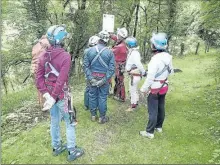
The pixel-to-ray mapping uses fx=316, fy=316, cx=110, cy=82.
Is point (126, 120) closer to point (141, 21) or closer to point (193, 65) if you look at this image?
point (193, 65)

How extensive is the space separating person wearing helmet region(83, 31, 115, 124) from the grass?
70cm

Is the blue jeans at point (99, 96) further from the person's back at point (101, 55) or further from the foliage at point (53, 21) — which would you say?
the foliage at point (53, 21)

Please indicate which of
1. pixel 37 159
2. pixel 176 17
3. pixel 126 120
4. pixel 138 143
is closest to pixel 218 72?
pixel 126 120

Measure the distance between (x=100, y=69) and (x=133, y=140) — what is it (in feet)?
5.98

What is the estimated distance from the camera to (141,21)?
21.7 metres

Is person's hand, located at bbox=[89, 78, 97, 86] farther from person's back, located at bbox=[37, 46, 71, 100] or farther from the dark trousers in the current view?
person's back, located at bbox=[37, 46, 71, 100]

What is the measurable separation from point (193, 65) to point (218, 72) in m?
8.90

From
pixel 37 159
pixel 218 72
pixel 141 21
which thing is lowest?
pixel 37 159

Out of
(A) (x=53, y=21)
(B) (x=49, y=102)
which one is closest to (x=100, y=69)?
(B) (x=49, y=102)

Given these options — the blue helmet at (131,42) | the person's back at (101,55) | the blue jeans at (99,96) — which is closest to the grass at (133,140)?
the blue jeans at (99,96)

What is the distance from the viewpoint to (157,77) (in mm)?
6703

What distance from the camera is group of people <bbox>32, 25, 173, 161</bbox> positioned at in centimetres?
556

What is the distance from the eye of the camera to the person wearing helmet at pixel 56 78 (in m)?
5.47

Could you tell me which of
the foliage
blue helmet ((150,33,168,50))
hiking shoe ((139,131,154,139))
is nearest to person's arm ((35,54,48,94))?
blue helmet ((150,33,168,50))
